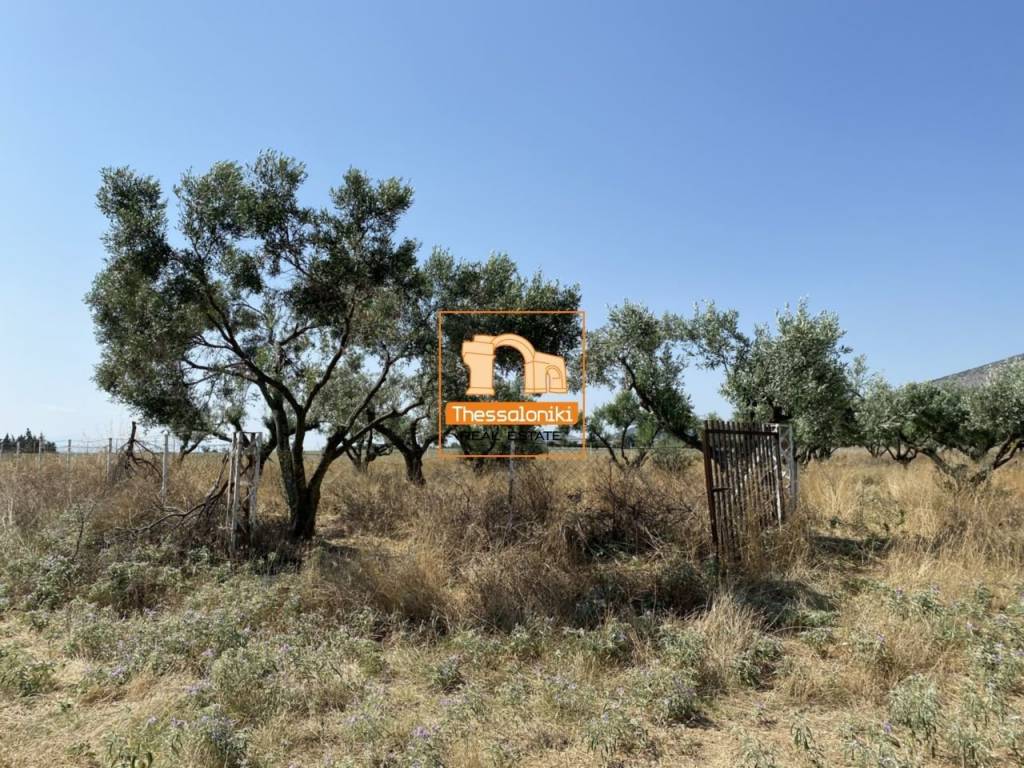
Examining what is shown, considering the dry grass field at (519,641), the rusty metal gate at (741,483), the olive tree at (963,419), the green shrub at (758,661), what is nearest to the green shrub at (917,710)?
the dry grass field at (519,641)

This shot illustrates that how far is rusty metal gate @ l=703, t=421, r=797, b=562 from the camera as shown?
7.51 m

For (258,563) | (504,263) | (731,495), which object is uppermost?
(504,263)

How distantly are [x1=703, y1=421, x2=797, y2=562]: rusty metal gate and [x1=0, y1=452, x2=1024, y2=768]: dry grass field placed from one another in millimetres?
355

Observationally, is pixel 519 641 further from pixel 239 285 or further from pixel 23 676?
pixel 239 285

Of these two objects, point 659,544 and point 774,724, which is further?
point 659,544

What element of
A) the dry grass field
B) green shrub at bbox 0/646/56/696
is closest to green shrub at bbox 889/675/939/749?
the dry grass field

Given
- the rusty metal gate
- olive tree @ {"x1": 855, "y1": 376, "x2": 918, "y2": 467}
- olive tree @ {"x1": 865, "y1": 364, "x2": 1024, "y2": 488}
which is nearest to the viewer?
the rusty metal gate

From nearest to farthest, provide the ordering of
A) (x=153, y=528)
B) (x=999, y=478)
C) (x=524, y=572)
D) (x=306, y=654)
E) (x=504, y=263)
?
(x=306, y=654)
(x=524, y=572)
(x=153, y=528)
(x=504, y=263)
(x=999, y=478)

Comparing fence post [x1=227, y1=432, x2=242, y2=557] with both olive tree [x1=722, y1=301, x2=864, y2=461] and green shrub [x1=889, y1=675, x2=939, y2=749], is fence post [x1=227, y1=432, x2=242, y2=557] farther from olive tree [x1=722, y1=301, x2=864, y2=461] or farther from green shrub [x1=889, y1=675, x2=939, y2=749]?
olive tree [x1=722, y1=301, x2=864, y2=461]

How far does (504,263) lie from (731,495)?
7096 mm

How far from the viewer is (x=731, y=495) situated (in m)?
7.75

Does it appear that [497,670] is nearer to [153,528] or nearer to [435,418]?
[153,528]

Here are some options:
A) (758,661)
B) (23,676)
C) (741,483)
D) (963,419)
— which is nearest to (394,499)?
(741,483)

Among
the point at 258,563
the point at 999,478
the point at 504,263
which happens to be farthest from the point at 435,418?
the point at 999,478
